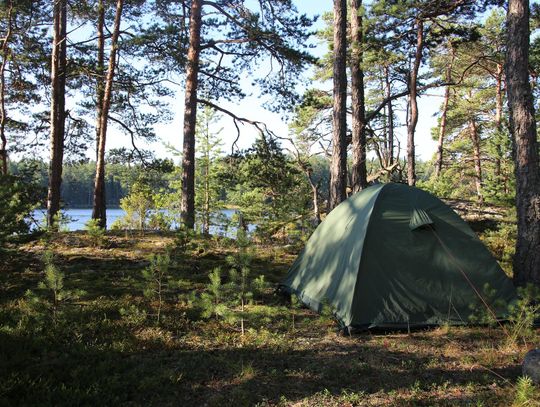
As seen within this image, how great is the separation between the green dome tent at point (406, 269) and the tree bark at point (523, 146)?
0.71 meters

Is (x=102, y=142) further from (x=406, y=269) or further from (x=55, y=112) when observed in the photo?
(x=406, y=269)

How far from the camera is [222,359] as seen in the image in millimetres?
4461

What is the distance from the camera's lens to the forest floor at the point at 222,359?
3.67 m

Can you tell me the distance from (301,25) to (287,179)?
4.80 meters

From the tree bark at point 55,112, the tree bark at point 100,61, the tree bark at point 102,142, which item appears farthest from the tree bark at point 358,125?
the tree bark at point 55,112

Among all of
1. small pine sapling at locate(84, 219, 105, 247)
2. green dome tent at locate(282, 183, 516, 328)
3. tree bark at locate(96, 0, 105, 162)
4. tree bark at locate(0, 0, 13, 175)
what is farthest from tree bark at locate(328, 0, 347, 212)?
tree bark at locate(0, 0, 13, 175)

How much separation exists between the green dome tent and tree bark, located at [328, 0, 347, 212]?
327cm

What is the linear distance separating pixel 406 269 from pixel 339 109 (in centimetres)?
506

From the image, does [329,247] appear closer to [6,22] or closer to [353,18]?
[353,18]

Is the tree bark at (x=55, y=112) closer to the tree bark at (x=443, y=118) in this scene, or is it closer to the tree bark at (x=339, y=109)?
the tree bark at (x=339, y=109)

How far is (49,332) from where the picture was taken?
4.80 m

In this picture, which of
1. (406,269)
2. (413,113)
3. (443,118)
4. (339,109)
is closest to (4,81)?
(339,109)

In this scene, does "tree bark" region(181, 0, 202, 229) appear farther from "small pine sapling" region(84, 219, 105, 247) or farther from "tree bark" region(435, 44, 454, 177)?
"tree bark" region(435, 44, 454, 177)

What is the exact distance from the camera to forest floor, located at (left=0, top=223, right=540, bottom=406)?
367cm
